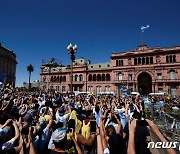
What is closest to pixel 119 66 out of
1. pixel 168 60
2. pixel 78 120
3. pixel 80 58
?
pixel 168 60

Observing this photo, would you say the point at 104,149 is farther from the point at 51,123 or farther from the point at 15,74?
the point at 15,74

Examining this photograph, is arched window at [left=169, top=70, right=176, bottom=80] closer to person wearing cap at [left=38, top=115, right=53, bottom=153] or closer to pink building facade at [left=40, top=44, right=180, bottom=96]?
pink building facade at [left=40, top=44, right=180, bottom=96]

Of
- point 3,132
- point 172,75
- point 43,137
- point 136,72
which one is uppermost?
point 136,72

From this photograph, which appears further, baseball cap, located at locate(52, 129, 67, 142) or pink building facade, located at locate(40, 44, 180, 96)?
pink building facade, located at locate(40, 44, 180, 96)

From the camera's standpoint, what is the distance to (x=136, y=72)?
180ft

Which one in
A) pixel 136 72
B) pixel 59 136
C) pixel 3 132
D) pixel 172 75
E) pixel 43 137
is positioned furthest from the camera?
pixel 136 72

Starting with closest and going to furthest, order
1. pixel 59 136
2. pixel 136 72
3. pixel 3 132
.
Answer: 1. pixel 59 136
2. pixel 3 132
3. pixel 136 72

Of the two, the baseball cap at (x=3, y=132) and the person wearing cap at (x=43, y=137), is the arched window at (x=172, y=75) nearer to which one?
the person wearing cap at (x=43, y=137)

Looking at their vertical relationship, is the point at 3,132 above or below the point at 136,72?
below

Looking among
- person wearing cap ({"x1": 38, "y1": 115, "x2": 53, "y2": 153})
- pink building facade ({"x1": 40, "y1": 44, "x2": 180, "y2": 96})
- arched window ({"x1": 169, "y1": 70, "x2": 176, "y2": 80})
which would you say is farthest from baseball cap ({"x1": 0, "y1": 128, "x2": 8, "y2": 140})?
arched window ({"x1": 169, "y1": 70, "x2": 176, "y2": 80})

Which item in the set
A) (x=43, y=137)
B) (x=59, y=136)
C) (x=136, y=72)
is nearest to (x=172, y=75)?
(x=136, y=72)

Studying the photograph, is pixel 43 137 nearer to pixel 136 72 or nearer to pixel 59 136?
pixel 59 136

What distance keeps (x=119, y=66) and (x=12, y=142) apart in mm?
56828

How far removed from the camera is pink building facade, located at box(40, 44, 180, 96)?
2005 inches
